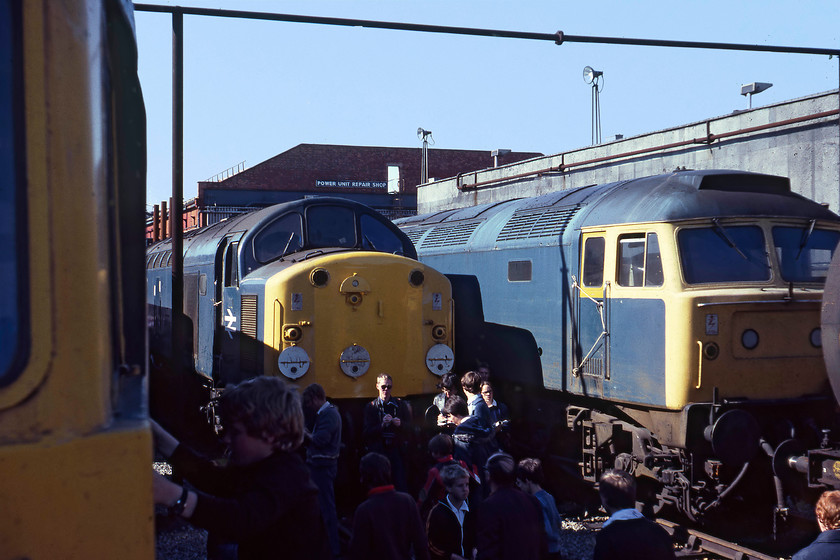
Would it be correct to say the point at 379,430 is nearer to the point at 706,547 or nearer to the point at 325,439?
the point at 325,439

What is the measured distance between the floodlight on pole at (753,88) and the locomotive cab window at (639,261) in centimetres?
1522

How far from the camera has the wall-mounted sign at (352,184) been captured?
147 ft

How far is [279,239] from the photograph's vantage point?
10.3 meters

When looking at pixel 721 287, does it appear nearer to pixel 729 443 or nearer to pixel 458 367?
pixel 729 443

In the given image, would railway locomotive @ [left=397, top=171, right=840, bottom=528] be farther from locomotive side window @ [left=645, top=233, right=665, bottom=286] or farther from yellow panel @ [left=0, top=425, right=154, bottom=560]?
yellow panel @ [left=0, top=425, right=154, bottom=560]

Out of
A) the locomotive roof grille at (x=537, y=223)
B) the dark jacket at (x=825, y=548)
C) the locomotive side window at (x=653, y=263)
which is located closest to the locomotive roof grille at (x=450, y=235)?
the locomotive roof grille at (x=537, y=223)

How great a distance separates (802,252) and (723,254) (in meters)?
0.87

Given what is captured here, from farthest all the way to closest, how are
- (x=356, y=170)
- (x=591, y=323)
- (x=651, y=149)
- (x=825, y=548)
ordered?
(x=356, y=170) < (x=651, y=149) < (x=591, y=323) < (x=825, y=548)

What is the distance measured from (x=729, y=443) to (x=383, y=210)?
96.5ft

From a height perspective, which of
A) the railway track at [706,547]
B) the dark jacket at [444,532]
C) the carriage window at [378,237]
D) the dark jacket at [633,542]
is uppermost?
the carriage window at [378,237]

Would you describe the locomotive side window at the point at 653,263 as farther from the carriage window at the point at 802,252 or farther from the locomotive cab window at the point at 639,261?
the carriage window at the point at 802,252

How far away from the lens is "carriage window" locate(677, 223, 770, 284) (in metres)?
8.50

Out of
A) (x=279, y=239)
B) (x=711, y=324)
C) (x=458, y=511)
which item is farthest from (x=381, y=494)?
(x=279, y=239)

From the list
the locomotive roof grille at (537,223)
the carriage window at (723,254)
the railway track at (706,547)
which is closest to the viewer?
the railway track at (706,547)
